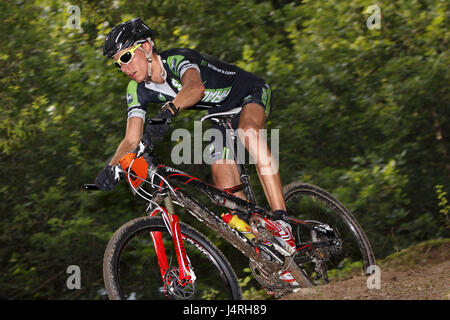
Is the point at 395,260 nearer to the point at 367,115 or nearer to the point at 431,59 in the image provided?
the point at 367,115

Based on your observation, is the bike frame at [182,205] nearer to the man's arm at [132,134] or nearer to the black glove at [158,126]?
the black glove at [158,126]

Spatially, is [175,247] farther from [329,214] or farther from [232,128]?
[329,214]

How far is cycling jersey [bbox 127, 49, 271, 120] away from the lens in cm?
359

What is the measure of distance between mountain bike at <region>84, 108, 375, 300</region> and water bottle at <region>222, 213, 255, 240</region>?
0.03m

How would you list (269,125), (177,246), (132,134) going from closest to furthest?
(177,246) → (132,134) → (269,125)

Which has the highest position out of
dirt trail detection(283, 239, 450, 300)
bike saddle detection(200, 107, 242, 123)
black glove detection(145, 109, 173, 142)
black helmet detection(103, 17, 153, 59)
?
black helmet detection(103, 17, 153, 59)

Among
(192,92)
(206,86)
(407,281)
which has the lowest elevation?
(407,281)

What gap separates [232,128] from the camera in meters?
3.97

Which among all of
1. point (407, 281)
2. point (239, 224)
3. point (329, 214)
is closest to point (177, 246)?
point (239, 224)

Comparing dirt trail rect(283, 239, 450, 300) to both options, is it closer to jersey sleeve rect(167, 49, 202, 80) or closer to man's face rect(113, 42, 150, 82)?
jersey sleeve rect(167, 49, 202, 80)

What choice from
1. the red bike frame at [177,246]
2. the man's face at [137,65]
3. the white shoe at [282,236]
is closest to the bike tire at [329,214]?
the white shoe at [282,236]

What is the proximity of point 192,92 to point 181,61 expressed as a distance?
41 centimetres

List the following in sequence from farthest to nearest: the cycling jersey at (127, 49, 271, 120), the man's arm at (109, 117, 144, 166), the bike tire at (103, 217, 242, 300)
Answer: the man's arm at (109, 117, 144, 166), the cycling jersey at (127, 49, 271, 120), the bike tire at (103, 217, 242, 300)

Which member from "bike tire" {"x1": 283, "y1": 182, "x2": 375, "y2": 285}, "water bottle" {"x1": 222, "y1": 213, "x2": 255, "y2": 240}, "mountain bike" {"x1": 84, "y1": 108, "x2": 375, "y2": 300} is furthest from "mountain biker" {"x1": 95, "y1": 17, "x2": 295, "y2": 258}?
"bike tire" {"x1": 283, "y1": 182, "x2": 375, "y2": 285}
